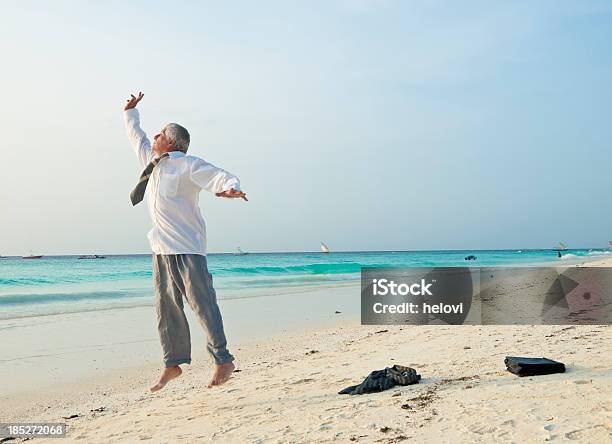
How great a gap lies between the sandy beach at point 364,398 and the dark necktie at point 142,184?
1388mm

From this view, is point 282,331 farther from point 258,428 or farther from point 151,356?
point 258,428

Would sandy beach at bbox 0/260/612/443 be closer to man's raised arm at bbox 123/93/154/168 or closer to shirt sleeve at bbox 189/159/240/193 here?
shirt sleeve at bbox 189/159/240/193

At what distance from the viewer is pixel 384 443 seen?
3.11m

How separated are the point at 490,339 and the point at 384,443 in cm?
374

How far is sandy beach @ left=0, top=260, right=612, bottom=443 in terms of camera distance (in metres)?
3.29

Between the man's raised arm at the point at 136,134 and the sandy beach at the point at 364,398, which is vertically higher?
the man's raised arm at the point at 136,134

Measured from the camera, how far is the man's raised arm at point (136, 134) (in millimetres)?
3547

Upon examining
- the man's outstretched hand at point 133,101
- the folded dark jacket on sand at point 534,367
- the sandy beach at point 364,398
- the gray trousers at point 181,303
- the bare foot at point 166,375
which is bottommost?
the sandy beach at point 364,398

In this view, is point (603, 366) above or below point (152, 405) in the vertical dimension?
above

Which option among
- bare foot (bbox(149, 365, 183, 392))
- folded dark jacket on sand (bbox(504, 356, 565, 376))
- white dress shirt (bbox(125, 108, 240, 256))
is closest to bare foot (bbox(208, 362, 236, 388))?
bare foot (bbox(149, 365, 183, 392))

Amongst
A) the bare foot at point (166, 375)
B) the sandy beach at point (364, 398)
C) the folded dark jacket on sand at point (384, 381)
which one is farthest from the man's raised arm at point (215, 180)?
the folded dark jacket on sand at point (384, 381)

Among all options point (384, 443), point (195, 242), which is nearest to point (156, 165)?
point (195, 242)

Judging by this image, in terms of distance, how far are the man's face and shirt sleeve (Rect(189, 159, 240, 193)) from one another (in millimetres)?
230

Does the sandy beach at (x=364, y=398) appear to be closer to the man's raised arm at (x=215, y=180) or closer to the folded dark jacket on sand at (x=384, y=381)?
the folded dark jacket on sand at (x=384, y=381)
